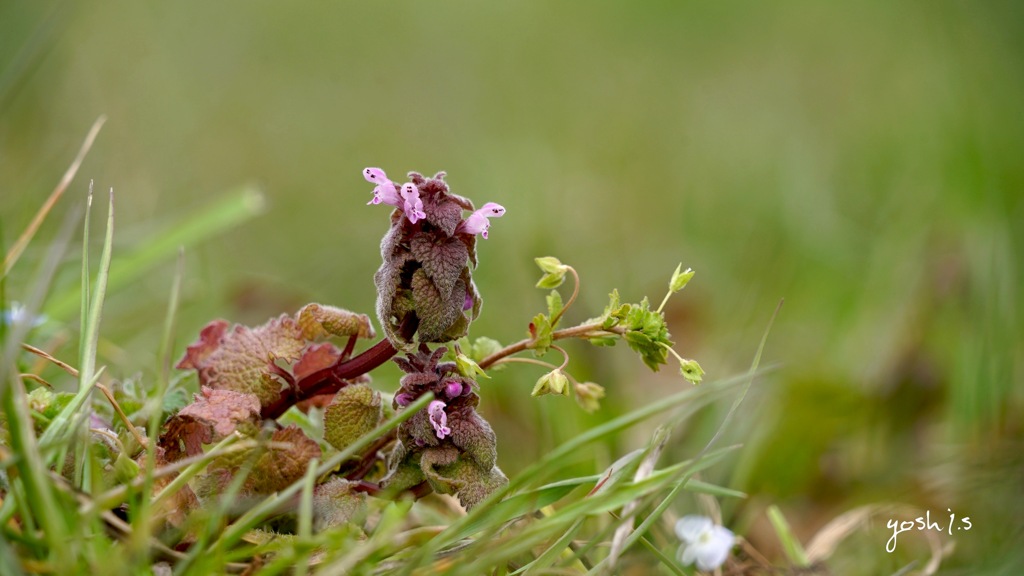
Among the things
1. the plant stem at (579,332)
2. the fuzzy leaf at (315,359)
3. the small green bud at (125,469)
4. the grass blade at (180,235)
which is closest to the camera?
the small green bud at (125,469)

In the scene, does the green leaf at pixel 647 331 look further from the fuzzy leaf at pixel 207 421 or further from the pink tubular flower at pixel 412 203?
the fuzzy leaf at pixel 207 421

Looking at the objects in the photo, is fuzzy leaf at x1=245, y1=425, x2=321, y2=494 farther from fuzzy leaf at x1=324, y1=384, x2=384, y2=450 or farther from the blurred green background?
the blurred green background

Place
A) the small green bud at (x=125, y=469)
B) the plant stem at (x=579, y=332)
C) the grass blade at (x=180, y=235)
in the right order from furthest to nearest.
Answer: the grass blade at (x=180, y=235) → the plant stem at (x=579, y=332) → the small green bud at (x=125, y=469)

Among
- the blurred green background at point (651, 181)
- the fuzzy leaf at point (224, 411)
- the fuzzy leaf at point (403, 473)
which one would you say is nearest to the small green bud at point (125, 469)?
the fuzzy leaf at point (224, 411)

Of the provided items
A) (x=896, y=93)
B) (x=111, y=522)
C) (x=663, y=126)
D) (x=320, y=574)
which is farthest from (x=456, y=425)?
(x=896, y=93)

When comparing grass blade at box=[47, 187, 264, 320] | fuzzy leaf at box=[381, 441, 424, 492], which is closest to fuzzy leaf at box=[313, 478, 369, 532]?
fuzzy leaf at box=[381, 441, 424, 492]

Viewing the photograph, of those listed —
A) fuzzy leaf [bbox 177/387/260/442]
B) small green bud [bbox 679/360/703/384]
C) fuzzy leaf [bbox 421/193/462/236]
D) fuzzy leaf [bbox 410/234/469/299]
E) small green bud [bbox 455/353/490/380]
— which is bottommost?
small green bud [bbox 679/360/703/384]
